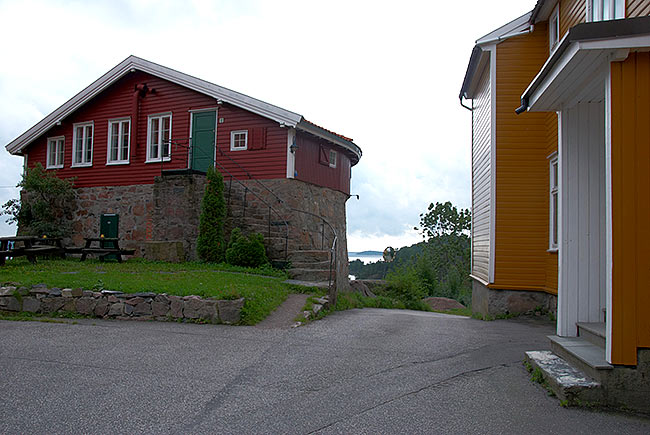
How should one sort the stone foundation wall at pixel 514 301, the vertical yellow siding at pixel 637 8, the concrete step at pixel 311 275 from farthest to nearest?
the concrete step at pixel 311 275
the stone foundation wall at pixel 514 301
the vertical yellow siding at pixel 637 8

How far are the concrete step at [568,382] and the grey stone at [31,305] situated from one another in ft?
27.9

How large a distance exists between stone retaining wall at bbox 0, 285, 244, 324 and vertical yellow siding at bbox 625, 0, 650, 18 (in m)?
7.21

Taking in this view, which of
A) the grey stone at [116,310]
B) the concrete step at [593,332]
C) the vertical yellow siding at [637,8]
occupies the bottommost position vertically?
the grey stone at [116,310]

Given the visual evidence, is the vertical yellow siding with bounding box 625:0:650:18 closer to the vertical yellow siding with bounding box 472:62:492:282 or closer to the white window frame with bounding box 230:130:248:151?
the vertical yellow siding with bounding box 472:62:492:282

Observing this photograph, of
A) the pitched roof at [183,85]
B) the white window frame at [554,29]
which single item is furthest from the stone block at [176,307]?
the white window frame at [554,29]

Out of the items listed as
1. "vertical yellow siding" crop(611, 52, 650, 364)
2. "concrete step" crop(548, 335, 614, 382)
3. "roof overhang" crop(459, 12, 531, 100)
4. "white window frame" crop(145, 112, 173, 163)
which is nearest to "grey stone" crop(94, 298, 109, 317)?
"concrete step" crop(548, 335, 614, 382)

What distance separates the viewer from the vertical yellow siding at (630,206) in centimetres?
475

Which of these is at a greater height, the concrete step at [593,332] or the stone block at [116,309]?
the concrete step at [593,332]

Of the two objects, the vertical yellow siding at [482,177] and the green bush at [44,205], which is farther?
the green bush at [44,205]

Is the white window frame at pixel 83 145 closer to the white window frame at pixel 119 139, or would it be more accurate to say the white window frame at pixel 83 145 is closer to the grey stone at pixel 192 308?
the white window frame at pixel 119 139

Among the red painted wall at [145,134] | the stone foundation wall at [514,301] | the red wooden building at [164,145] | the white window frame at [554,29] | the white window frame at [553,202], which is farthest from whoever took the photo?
the red painted wall at [145,134]

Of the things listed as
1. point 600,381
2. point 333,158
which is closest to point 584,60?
point 600,381

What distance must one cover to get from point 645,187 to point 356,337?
15.1 feet

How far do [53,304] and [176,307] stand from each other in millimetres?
2436
